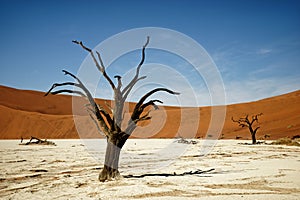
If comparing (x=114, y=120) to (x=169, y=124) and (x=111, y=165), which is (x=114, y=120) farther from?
(x=169, y=124)

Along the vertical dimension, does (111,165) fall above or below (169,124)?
below

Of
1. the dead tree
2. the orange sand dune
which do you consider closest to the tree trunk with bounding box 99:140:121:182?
the dead tree

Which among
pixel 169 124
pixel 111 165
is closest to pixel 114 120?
pixel 111 165

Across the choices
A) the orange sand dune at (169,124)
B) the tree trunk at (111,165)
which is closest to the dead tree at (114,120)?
the tree trunk at (111,165)

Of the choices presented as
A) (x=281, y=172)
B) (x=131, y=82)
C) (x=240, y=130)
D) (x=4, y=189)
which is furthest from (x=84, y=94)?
(x=240, y=130)

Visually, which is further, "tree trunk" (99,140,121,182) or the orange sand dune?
the orange sand dune

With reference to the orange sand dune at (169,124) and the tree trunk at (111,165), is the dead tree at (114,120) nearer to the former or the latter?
the tree trunk at (111,165)

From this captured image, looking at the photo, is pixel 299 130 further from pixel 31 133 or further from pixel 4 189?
pixel 31 133

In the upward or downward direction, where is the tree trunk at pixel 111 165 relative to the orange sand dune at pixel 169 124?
downward

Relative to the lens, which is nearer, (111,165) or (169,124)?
(111,165)

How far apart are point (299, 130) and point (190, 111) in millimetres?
41664

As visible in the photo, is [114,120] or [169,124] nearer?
[114,120]

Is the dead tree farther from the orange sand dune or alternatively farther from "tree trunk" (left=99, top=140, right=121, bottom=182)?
the orange sand dune

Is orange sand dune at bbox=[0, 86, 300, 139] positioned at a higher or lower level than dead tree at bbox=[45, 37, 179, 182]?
higher
